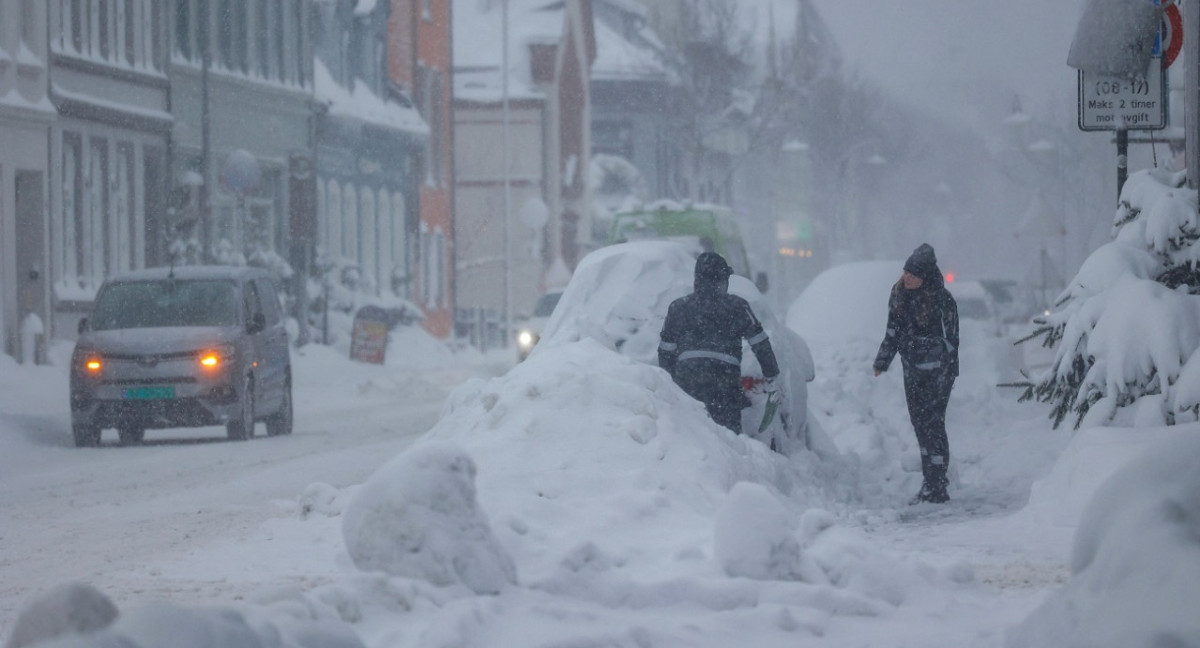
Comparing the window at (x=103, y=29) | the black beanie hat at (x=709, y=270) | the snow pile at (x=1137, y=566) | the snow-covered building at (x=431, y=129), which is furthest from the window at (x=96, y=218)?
the snow pile at (x=1137, y=566)

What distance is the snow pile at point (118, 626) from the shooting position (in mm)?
4496

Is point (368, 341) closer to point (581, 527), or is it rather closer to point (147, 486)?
point (147, 486)

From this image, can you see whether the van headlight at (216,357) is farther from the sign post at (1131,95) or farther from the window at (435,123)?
the window at (435,123)

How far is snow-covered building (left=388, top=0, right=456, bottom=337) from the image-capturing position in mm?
51469

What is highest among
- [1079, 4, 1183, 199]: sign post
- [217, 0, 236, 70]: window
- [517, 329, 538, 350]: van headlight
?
[217, 0, 236, 70]: window

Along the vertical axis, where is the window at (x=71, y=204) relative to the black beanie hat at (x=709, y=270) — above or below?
above

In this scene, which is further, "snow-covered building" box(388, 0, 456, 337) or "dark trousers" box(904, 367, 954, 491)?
"snow-covered building" box(388, 0, 456, 337)

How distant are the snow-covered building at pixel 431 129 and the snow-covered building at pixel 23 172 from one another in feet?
69.9

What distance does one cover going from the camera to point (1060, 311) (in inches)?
496

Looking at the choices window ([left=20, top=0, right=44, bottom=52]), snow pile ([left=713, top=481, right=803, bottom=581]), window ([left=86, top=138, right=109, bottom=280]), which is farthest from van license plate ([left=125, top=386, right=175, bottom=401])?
window ([left=86, top=138, right=109, bottom=280])

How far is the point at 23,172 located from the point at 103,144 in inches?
131

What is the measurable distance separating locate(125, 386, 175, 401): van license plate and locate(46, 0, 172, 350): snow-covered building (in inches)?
434

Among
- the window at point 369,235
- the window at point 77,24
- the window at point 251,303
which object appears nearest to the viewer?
the window at point 251,303

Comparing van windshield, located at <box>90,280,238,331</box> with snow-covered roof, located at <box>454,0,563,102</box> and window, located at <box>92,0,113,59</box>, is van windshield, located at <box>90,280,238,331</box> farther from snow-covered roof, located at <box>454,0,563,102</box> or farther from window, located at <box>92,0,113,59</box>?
snow-covered roof, located at <box>454,0,563,102</box>
